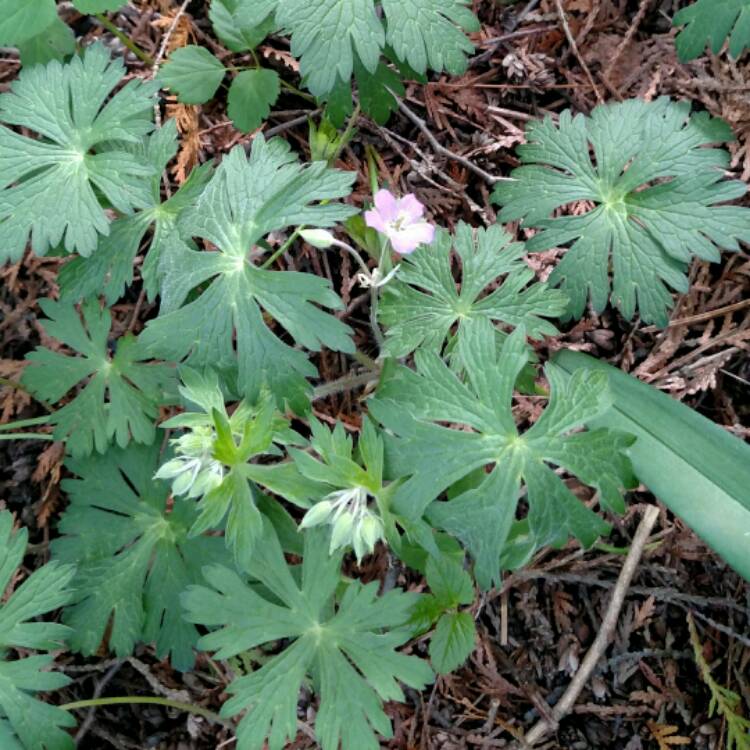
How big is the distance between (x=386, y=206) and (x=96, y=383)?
91cm

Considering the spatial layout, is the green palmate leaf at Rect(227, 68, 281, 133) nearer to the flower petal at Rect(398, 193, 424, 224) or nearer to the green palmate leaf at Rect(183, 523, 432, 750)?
the flower petal at Rect(398, 193, 424, 224)

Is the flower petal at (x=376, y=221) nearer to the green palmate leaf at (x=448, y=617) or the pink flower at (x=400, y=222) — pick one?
the pink flower at (x=400, y=222)

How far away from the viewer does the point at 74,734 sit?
2.22m

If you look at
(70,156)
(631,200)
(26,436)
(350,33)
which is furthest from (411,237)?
(26,436)

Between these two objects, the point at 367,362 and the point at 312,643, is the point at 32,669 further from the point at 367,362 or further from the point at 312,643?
the point at 367,362

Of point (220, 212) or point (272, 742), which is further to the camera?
point (220, 212)

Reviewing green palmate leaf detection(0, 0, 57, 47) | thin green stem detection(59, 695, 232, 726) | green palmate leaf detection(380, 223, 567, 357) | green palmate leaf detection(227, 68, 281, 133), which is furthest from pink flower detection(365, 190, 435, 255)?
thin green stem detection(59, 695, 232, 726)

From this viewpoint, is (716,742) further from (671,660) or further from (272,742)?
(272,742)

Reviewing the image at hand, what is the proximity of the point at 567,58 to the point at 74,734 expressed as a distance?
2.43m

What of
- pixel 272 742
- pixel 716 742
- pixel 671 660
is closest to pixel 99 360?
pixel 272 742

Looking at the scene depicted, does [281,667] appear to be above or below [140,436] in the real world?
below

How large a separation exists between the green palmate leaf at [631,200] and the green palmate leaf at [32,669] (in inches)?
56.2

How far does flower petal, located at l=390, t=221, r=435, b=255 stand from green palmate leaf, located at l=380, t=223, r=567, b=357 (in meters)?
0.15

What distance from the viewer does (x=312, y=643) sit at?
5.77 feet
